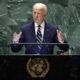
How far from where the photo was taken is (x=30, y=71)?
90.8 inches

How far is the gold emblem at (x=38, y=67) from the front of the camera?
90.4 inches

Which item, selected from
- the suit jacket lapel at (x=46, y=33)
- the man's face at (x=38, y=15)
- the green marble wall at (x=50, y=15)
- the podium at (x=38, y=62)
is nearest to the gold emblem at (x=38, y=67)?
the podium at (x=38, y=62)

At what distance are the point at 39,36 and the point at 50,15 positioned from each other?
165cm

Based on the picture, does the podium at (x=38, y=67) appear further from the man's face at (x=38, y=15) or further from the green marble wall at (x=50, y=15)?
the green marble wall at (x=50, y=15)

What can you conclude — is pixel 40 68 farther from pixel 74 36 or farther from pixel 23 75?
pixel 74 36

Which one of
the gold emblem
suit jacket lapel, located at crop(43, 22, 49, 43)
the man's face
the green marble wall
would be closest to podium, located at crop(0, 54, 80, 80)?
the gold emblem

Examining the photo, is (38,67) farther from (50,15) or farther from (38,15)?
(50,15)

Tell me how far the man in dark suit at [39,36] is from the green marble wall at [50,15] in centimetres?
152

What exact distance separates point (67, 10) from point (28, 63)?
184 cm

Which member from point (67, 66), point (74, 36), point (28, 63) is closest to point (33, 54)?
point (28, 63)

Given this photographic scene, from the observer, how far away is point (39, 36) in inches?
92.3

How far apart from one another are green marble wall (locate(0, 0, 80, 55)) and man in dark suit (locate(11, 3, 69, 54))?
152cm

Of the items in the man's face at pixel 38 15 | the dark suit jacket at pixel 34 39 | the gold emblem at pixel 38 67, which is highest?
the man's face at pixel 38 15

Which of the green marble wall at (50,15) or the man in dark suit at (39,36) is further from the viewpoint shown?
the green marble wall at (50,15)
